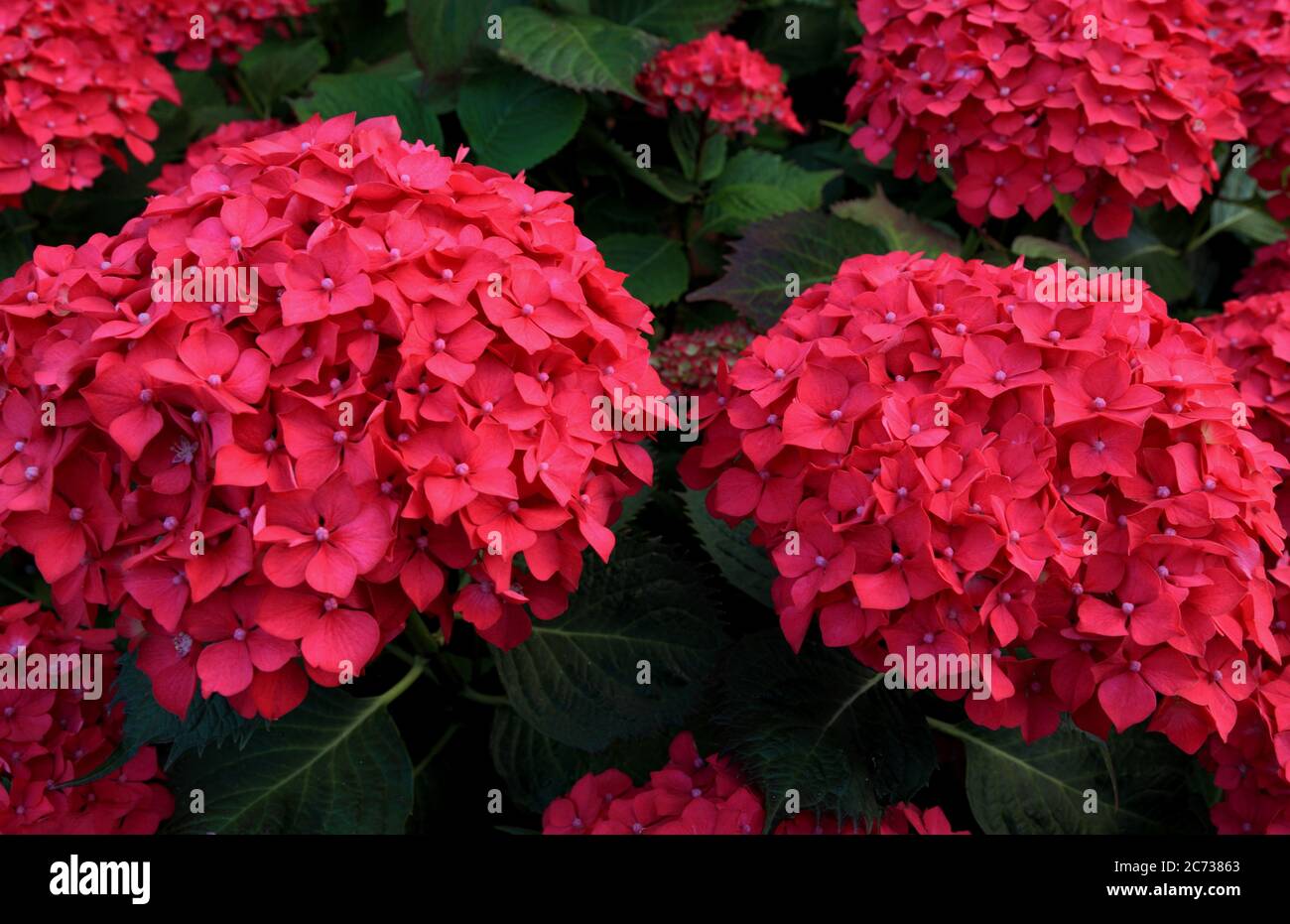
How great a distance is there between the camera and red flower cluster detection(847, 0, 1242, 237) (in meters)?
1.75

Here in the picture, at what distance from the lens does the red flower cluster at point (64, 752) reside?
4.52 ft

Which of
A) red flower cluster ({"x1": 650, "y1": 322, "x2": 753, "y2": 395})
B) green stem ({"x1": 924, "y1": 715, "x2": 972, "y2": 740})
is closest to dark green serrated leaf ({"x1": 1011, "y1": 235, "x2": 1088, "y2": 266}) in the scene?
red flower cluster ({"x1": 650, "y1": 322, "x2": 753, "y2": 395})

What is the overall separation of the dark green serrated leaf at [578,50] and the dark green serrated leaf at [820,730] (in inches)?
44.9

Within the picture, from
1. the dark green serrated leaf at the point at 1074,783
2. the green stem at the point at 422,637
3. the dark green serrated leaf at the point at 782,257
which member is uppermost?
the dark green serrated leaf at the point at 782,257

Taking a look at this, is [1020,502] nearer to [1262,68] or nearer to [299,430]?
[299,430]

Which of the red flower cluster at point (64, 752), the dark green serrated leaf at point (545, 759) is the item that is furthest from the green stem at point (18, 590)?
the dark green serrated leaf at point (545, 759)

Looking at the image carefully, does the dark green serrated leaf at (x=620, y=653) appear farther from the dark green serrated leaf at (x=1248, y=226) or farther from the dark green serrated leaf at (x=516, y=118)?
the dark green serrated leaf at (x=1248, y=226)

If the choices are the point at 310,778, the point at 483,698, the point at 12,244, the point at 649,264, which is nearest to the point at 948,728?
the point at 483,698

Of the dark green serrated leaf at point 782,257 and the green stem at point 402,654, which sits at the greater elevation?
the dark green serrated leaf at point 782,257

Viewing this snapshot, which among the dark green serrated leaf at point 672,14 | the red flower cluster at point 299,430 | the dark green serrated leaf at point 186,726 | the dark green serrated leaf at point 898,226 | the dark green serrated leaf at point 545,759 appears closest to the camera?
the red flower cluster at point 299,430

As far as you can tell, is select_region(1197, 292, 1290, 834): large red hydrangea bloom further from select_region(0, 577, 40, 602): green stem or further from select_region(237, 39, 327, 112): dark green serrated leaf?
select_region(237, 39, 327, 112): dark green serrated leaf

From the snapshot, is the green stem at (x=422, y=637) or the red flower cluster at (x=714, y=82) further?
the red flower cluster at (x=714, y=82)

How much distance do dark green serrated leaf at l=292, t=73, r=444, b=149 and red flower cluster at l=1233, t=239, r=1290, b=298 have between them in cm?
163
